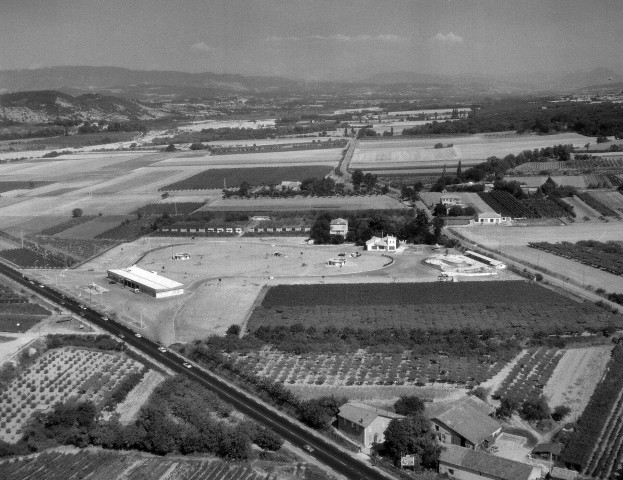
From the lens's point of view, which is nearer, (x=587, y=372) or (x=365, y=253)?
(x=587, y=372)

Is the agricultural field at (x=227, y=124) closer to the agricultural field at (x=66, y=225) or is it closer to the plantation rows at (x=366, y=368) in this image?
the agricultural field at (x=66, y=225)

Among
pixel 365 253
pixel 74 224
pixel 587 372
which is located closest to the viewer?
pixel 587 372

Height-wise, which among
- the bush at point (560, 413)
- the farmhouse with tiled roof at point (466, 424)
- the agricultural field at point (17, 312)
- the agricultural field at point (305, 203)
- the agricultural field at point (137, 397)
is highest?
the farmhouse with tiled roof at point (466, 424)

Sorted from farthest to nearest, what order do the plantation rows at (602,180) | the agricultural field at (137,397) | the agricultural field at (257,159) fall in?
the agricultural field at (257,159) < the plantation rows at (602,180) < the agricultural field at (137,397)

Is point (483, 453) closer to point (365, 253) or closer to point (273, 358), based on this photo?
point (273, 358)

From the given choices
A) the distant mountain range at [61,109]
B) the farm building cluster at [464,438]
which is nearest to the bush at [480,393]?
the farm building cluster at [464,438]

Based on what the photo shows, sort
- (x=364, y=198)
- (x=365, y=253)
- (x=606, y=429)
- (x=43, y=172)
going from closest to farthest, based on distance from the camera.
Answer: (x=606, y=429)
(x=365, y=253)
(x=364, y=198)
(x=43, y=172)

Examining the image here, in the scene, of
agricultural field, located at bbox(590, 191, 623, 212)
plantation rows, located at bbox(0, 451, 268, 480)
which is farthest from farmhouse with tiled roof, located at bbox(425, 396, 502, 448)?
agricultural field, located at bbox(590, 191, 623, 212)

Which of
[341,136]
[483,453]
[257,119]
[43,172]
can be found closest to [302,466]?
[483,453]
